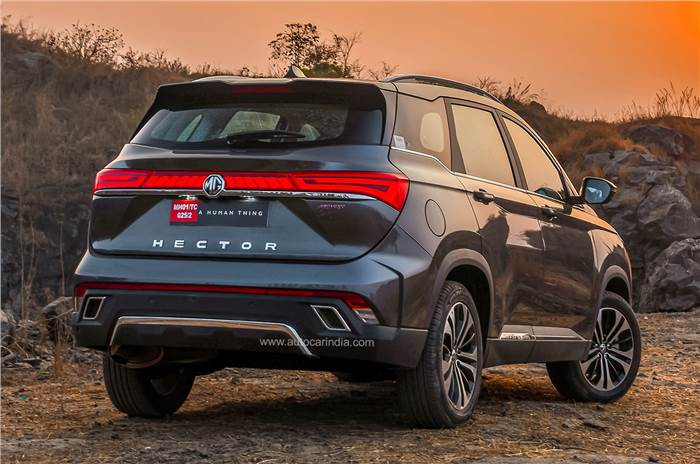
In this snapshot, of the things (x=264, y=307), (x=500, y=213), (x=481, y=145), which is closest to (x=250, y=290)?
(x=264, y=307)

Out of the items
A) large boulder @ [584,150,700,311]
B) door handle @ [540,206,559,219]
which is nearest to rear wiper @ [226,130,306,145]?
door handle @ [540,206,559,219]

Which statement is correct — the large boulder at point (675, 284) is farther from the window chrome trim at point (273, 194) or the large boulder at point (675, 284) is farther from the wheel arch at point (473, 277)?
the window chrome trim at point (273, 194)

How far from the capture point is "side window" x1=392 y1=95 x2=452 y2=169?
597 centimetres

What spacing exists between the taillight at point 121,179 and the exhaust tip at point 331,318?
1176 mm

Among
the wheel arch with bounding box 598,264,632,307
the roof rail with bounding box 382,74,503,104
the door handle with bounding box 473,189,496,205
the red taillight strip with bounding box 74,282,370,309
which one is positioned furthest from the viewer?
the wheel arch with bounding box 598,264,632,307

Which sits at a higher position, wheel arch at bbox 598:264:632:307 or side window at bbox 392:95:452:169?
side window at bbox 392:95:452:169

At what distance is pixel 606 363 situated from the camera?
8.37 m

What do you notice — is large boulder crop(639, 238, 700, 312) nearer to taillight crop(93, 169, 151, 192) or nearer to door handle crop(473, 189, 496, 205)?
door handle crop(473, 189, 496, 205)

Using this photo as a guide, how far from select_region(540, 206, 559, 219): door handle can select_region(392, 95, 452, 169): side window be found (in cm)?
127

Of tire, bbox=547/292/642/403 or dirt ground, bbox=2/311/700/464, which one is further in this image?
tire, bbox=547/292/642/403

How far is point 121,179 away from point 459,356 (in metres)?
2.04

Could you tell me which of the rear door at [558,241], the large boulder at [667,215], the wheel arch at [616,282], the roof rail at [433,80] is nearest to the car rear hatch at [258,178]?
the roof rail at [433,80]

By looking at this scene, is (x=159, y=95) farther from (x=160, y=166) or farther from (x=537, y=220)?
(x=537, y=220)

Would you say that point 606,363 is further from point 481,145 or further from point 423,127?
point 423,127
